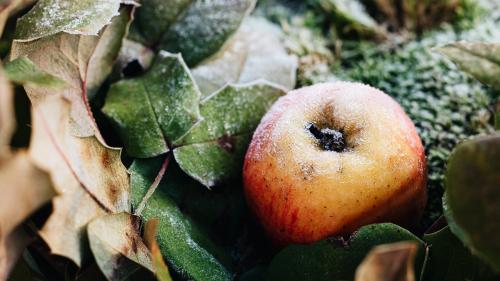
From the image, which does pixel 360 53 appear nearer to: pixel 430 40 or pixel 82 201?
pixel 430 40

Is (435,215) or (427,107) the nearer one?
(435,215)

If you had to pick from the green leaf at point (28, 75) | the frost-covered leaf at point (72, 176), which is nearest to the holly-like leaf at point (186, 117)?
the frost-covered leaf at point (72, 176)

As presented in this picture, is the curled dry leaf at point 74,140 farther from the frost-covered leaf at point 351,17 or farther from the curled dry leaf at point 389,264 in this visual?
the frost-covered leaf at point 351,17

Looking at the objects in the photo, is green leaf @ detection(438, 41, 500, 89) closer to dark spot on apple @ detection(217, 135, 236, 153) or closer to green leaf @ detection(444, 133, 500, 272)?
green leaf @ detection(444, 133, 500, 272)

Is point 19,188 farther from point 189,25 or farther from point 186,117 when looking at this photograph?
point 189,25

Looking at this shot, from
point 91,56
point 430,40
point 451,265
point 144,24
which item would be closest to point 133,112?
point 91,56

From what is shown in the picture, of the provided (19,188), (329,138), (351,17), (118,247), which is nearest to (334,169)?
(329,138)
